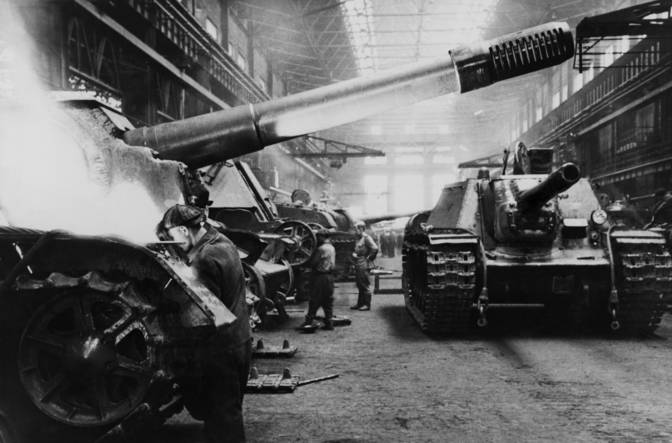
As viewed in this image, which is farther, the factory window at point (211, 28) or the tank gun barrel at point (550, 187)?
the factory window at point (211, 28)

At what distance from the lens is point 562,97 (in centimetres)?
2641

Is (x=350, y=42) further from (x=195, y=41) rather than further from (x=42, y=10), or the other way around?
(x=42, y=10)

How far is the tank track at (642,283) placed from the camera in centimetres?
714

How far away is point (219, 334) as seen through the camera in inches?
123

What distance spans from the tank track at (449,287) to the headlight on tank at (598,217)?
5.79 feet

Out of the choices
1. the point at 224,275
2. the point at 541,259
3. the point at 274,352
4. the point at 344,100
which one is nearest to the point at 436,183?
the point at 541,259

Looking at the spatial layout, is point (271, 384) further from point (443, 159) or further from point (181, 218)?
point (443, 159)

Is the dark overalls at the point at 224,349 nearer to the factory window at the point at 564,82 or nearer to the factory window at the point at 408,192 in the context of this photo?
the factory window at the point at 564,82

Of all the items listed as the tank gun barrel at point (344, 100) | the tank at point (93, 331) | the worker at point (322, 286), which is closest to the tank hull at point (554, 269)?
the worker at point (322, 286)

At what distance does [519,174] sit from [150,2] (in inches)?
308

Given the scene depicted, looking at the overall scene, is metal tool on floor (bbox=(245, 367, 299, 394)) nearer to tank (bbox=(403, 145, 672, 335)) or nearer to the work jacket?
the work jacket

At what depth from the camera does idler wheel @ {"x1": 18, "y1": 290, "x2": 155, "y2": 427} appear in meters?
3.09

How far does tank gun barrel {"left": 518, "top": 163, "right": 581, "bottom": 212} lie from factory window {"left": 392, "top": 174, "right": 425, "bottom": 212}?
40.1 metres

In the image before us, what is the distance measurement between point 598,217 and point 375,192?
40.1 m
